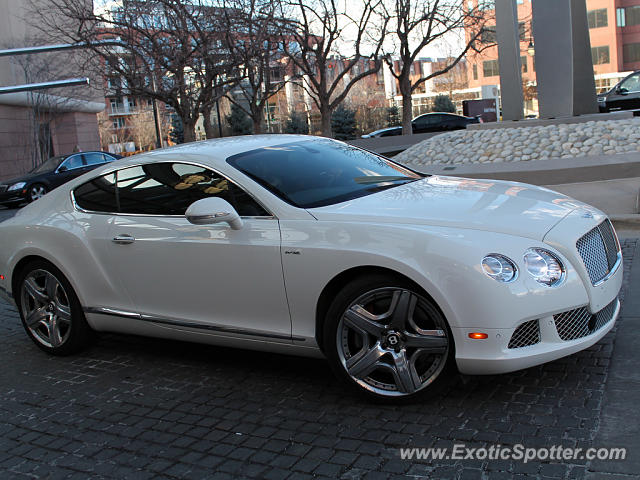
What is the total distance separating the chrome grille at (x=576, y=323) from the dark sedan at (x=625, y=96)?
21474 millimetres

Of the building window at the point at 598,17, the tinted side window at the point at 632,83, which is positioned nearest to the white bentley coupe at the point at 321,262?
the tinted side window at the point at 632,83

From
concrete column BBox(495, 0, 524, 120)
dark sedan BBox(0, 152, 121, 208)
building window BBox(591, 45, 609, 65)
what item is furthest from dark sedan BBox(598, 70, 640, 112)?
building window BBox(591, 45, 609, 65)

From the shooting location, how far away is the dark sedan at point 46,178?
21.1 m

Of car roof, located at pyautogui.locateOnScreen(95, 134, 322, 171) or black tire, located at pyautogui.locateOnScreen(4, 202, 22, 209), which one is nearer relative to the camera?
car roof, located at pyautogui.locateOnScreen(95, 134, 322, 171)

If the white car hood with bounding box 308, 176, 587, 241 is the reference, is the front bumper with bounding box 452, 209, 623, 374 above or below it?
below

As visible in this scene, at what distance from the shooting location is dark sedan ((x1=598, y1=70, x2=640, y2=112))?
Result: 2311 centimetres

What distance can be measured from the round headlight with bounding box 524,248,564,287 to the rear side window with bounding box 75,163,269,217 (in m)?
1.64

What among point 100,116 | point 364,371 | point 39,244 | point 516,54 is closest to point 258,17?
point 516,54

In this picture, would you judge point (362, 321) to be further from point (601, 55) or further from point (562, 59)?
point (601, 55)

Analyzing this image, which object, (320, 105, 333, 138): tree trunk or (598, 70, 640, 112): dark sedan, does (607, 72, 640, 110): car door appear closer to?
(598, 70, 640, 112): dark sedan

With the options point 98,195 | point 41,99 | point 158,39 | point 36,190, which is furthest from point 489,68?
point 98,195

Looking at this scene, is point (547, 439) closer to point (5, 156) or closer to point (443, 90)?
point (5, 156)

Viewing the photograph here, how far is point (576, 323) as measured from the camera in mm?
3859

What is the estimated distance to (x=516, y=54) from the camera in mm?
17781
